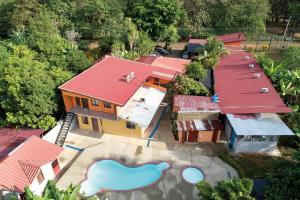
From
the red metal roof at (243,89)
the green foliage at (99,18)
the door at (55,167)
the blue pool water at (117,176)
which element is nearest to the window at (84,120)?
the blue pool water at (117,176)

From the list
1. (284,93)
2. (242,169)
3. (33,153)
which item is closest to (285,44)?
(284,93)

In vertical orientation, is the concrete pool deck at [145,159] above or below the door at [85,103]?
below

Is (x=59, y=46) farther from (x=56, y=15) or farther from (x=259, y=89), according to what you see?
(x=259, y=89)

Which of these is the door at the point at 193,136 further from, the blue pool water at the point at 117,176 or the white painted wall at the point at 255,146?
the blue pool water at the point at 117,176

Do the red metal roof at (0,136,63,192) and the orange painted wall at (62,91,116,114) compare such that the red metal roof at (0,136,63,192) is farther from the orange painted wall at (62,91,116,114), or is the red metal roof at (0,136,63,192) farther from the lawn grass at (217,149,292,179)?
the lawn grass at (217,149,292,179)

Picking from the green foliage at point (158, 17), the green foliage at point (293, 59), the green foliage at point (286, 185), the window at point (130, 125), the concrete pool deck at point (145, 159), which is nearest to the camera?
the green foliage at point (286, 185)

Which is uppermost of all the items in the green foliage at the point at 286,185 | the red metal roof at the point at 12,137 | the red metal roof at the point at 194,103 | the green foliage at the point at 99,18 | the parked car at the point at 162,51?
the green foliage at the point at 99,18

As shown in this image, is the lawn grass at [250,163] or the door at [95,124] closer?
the lawn grass at [250,163]

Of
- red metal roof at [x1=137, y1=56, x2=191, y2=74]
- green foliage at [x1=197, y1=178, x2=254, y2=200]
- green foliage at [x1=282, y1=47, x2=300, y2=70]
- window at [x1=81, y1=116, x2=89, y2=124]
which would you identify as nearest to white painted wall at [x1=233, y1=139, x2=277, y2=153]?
green foliage at [x1=197, y1=178, x2=254, y2=200]
